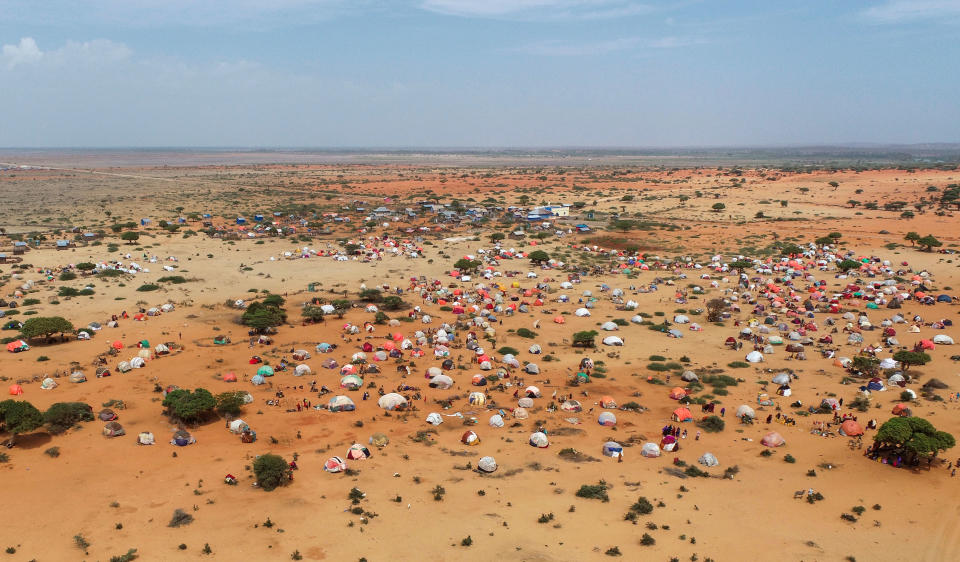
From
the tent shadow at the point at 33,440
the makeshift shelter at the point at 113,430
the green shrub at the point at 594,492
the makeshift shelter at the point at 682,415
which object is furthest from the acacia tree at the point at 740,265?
the tent shadow at the point at 33,440

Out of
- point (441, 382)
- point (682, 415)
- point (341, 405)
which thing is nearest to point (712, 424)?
point (682, 415)

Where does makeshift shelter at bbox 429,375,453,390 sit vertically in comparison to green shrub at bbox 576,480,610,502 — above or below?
above

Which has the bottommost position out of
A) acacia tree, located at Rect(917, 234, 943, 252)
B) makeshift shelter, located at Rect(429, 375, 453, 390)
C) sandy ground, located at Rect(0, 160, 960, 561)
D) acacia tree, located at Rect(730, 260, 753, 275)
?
sandy ground, located at Rect(0, 160, 960, 561)

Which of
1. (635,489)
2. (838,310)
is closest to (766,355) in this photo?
(838,310)

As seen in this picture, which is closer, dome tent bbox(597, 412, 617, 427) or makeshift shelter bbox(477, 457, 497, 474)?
makeshift shelter bbox(477, 457, 497, 474)

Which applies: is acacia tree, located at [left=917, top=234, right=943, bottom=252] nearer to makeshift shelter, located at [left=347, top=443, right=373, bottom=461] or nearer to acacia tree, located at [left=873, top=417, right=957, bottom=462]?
acacia tree, located at [left=873, top=417, right=957, bottom=462]

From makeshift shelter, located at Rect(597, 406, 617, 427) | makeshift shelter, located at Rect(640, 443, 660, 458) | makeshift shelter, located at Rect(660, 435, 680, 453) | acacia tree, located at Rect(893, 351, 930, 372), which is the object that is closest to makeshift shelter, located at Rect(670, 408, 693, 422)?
makeshift shelter, located at Rect(660, 435, 680, 453)

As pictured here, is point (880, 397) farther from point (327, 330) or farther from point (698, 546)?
point (327, 330)
